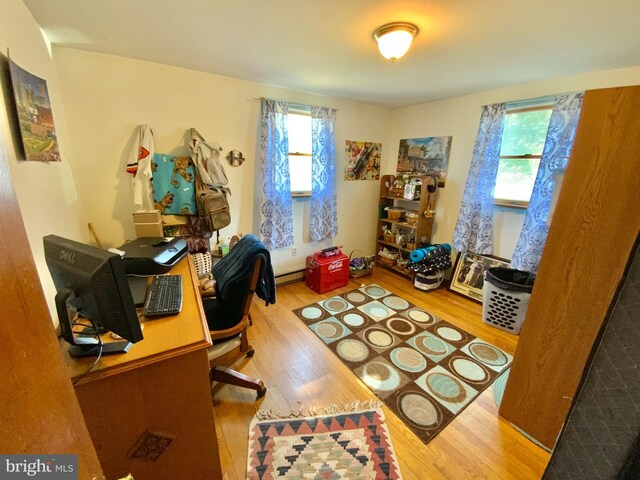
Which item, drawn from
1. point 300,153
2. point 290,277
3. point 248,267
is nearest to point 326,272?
point 290,277

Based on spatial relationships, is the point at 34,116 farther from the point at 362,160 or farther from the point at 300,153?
the point at 362,160

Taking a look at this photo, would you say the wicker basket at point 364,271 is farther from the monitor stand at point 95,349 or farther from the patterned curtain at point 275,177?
the monitor stand at point 95,349

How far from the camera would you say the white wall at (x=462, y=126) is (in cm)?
212

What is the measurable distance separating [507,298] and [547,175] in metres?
1.11

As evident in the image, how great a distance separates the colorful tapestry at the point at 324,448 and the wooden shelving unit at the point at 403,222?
2.17m

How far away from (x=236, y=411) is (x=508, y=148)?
3.21 m

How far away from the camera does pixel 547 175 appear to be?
7.18 ft

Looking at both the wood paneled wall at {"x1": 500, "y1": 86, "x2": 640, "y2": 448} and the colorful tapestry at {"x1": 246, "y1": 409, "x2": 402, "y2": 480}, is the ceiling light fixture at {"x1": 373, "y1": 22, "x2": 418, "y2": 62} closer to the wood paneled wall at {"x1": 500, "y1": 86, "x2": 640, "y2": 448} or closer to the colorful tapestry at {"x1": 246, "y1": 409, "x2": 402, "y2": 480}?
the wood paneled wall at {"x1": 500, "y1": 86, "x2": 640, "y2": 448}

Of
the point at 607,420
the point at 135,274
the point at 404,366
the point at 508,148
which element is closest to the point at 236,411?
the point at 135,274

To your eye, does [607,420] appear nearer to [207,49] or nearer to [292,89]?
[207,49]

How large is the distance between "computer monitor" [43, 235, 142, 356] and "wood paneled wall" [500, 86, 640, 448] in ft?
5.30

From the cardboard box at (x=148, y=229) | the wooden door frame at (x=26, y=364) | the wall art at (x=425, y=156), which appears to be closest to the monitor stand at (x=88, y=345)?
the wooden door frame at (x=26, y=364)

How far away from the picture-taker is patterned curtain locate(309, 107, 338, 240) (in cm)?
291

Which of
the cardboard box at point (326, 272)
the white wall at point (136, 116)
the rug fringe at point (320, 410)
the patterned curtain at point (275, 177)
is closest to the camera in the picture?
the rug fringe at point (320, 410)
